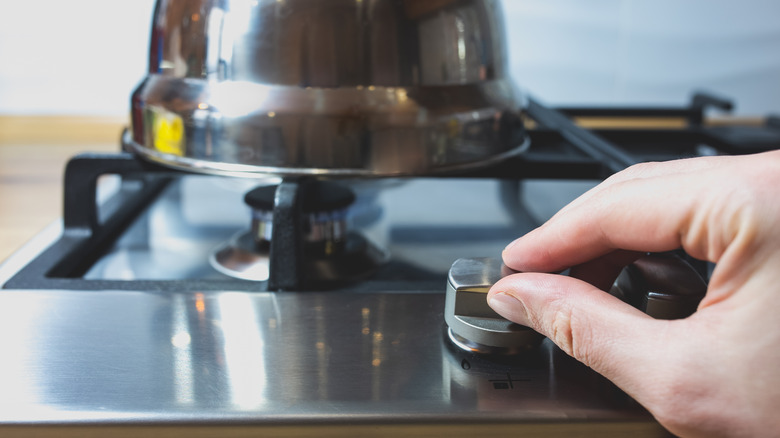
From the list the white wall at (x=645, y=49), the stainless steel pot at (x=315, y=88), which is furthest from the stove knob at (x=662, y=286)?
the white wall at (x=645, y=49)

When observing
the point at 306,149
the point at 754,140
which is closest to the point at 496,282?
the point at 306,149

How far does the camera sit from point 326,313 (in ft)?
1.17

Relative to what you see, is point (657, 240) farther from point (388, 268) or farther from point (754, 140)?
point (754, 140)

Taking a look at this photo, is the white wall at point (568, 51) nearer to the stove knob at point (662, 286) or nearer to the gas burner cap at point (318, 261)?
the gas burner cap at point (318, 261)

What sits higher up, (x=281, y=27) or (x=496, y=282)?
(x=281, y=27)

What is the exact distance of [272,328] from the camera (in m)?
0.34

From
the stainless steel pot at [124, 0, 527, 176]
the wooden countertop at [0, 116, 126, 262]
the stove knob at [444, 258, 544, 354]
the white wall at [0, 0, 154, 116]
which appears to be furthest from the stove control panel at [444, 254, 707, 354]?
the white wall at [0, 0, 154, 116]

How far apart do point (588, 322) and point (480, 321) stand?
53mm

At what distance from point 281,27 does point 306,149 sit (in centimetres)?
8

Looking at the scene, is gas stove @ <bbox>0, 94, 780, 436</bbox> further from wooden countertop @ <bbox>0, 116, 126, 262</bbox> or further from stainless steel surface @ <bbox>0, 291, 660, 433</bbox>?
wooden countertop @ <bbox>0, 116, 126, 262</bbox>

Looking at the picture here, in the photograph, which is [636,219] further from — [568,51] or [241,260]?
[568,51]

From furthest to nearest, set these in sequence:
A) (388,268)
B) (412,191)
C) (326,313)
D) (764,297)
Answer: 1. (412,191)
2. (388,268)
3. (326,313)
4. (764,297)

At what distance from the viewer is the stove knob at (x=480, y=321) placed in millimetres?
306

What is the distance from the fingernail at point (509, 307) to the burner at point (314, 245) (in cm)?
17
